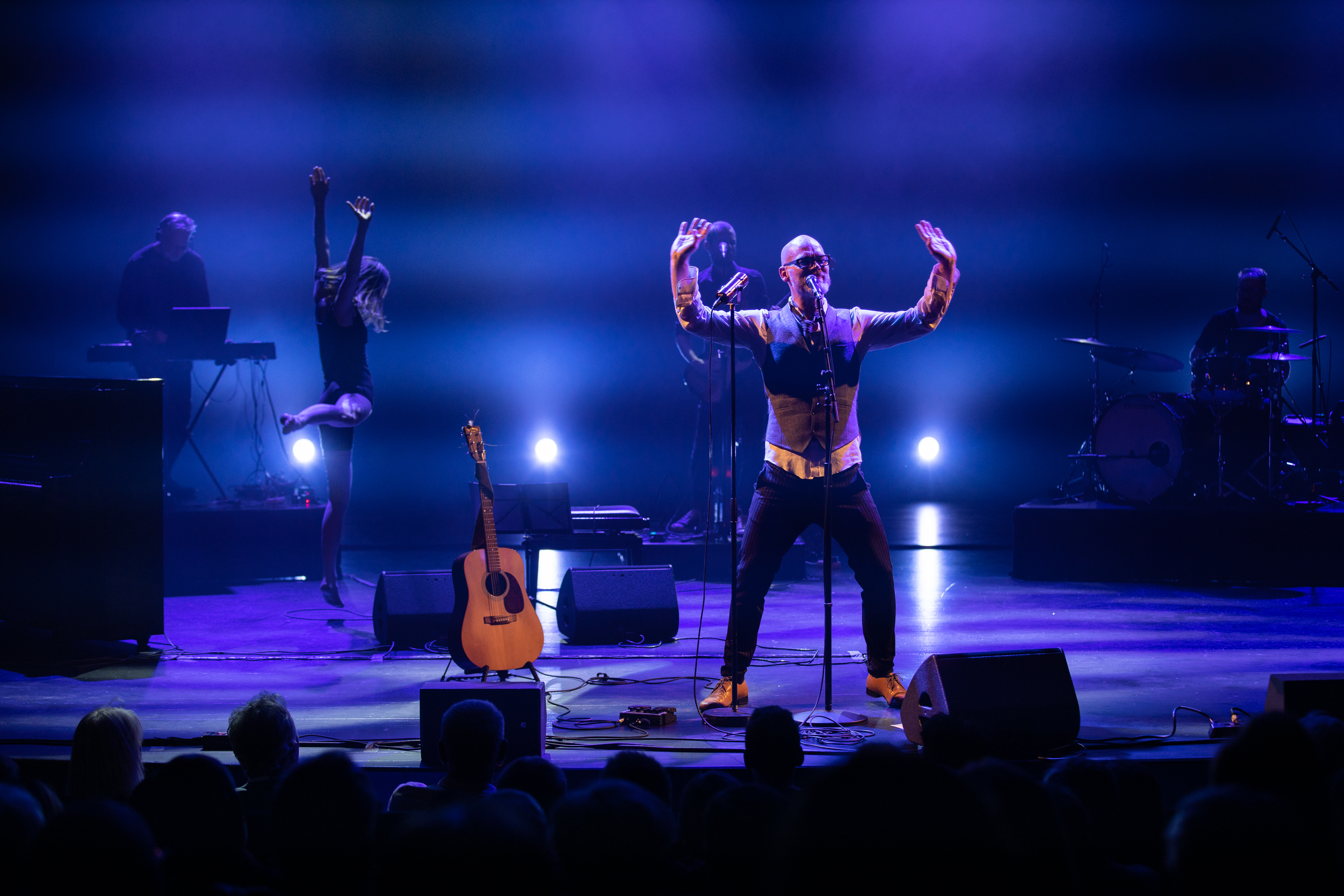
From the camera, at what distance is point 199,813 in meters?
2.08

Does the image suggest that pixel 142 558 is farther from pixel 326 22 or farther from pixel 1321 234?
pixel 1321 234

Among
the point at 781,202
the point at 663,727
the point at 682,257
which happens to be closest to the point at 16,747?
the point at 663,727

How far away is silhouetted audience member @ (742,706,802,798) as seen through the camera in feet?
8.64

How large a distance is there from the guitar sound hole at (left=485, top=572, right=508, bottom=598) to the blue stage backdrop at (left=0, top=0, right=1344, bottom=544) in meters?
6.35

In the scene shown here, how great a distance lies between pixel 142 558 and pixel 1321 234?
1035cm

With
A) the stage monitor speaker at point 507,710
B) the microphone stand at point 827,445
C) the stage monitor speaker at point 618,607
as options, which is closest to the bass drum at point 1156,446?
the stage monitor speaker at point 618,607

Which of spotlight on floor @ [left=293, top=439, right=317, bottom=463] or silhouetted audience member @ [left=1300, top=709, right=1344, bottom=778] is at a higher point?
spotlight on floor @ [left=293, top=439, right=317, bottom=463]

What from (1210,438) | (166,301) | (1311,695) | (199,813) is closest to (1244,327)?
(1210,438)

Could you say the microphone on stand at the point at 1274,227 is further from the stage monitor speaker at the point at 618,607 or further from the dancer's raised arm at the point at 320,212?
the dancer's raised arm at the point at 320,212

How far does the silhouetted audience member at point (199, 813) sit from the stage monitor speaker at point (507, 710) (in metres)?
1.17

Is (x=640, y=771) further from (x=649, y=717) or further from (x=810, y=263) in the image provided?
(x=810, y=263)

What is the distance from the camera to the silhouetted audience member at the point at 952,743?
271cm

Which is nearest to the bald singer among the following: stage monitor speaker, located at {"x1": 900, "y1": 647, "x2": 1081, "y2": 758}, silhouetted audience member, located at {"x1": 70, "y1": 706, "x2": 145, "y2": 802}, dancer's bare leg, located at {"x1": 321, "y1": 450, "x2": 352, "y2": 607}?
stage monitor speaker, located at {"x1": 900, "y1": 647, "x2": 1081, "y2": 758}

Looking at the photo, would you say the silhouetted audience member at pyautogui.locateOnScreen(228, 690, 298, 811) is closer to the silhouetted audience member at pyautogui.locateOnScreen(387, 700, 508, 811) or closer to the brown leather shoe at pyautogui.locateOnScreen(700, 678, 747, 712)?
the silhouetted audience member at pyautogui.locateOnScreen(387, 700, 508, 811)
